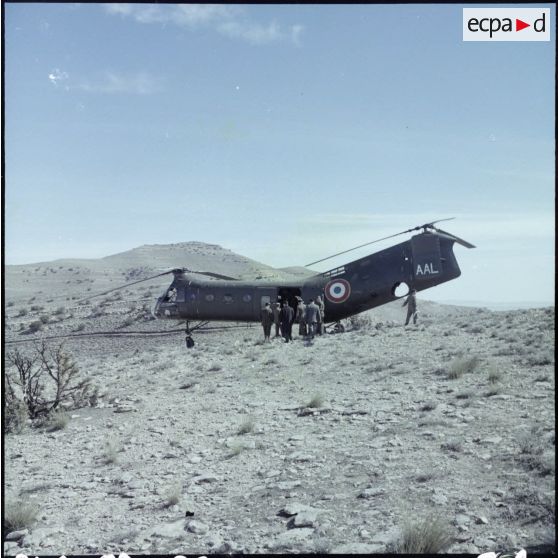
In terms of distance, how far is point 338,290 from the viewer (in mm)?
17688

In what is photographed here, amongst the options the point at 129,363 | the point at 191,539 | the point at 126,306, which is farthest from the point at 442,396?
the point at 126,306

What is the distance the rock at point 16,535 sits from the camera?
221 inches

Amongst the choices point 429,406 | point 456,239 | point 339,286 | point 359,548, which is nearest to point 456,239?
point 456,239

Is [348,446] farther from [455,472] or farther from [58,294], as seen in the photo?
[58,294]

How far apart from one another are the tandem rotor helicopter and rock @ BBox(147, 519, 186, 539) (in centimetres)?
1139

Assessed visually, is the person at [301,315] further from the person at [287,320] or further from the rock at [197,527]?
the rock at [197,527]

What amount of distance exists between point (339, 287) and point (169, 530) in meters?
12.9

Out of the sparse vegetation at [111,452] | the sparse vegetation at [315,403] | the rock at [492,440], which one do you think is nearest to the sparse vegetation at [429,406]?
the rock at [492,440]

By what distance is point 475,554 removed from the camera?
4723mm

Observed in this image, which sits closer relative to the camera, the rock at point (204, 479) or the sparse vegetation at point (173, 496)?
the sparse vegetation at point (173, 496)

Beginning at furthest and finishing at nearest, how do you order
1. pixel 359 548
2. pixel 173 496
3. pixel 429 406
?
pixel 429 406 → pixel 173 496 → pixel 359 548

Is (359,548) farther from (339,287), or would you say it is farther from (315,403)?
(339,287)

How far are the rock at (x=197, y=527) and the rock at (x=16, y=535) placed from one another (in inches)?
75.3

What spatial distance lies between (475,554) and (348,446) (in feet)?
9.05
